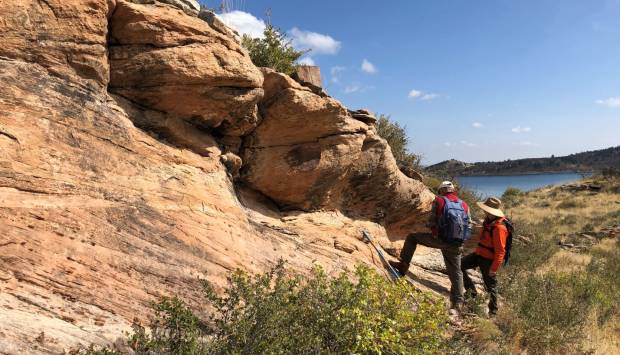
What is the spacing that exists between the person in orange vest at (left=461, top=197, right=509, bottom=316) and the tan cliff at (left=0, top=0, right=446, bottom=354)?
2.10 m

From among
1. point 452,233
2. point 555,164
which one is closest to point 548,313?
point 452,233

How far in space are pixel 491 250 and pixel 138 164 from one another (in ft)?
22.1

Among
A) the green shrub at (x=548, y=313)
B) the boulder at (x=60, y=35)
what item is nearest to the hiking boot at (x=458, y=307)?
the green shrub at (x=548, y=313)

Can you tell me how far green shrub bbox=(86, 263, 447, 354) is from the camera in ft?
14.1

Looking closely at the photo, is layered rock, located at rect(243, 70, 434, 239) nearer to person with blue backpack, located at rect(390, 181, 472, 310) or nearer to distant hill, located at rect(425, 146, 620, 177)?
person with blue backpack, located at rect(390, 181, 472, 310)

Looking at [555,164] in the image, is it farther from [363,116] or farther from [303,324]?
[303,324]

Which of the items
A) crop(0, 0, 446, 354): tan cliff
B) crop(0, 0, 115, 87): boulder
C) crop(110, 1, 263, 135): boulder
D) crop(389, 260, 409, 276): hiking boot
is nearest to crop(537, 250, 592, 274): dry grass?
crop(389, 260, 409, 276): hiking boot

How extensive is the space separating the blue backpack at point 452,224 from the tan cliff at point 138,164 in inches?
61.8

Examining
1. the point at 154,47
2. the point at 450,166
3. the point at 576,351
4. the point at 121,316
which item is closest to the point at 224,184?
the point at 154,47

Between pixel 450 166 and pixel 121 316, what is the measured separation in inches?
728

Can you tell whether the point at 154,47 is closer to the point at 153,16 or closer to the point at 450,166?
the point at 153,16

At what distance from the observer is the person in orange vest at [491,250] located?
26.7 feet

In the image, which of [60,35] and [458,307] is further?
[458,307]

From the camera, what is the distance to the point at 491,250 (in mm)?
8438
